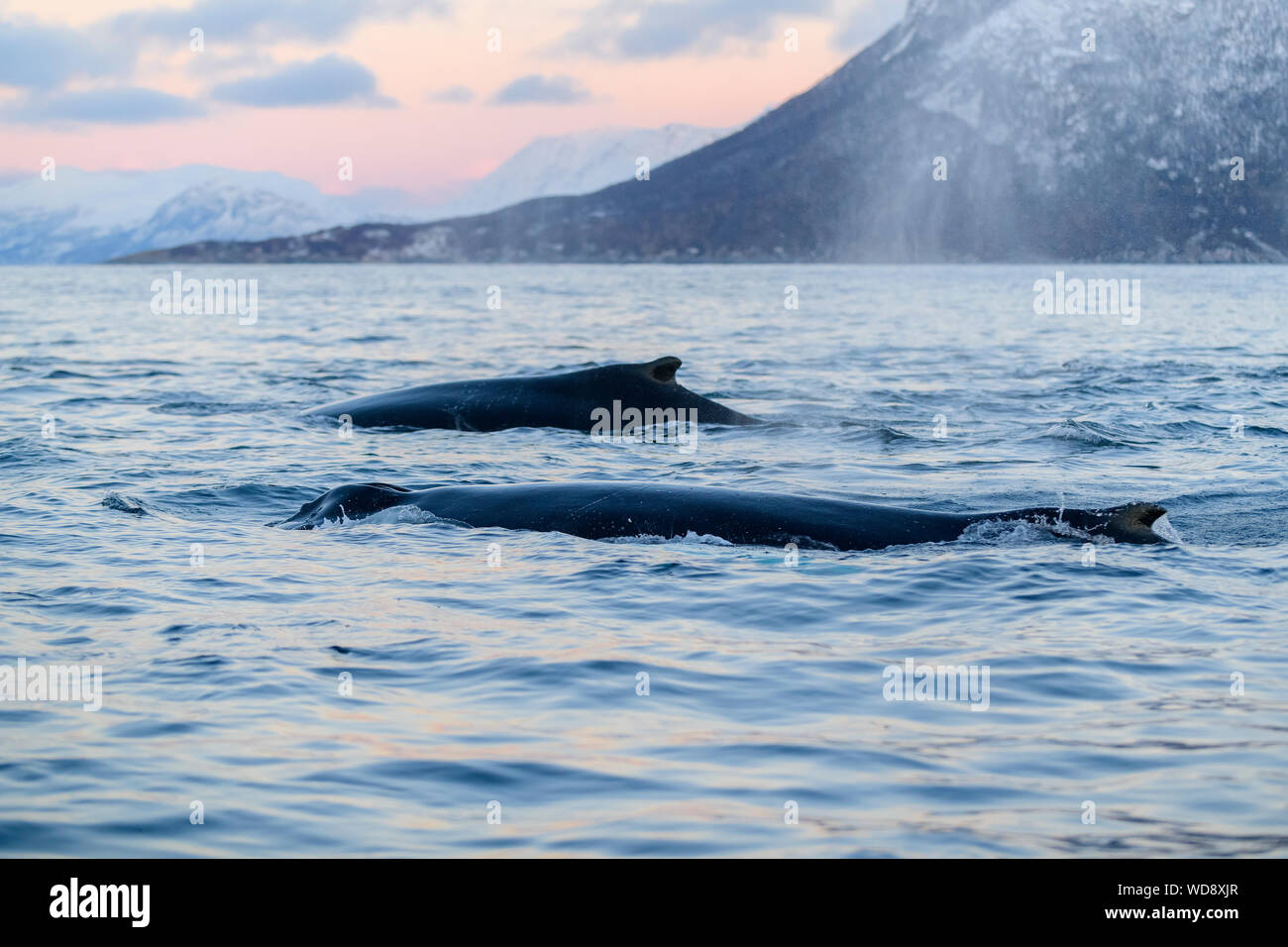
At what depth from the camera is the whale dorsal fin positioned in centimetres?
1772

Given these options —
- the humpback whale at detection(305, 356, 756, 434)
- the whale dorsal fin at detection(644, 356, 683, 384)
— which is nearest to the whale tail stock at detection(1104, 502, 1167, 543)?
the whale dorsal fin at detection(644, 356, 683, 384)

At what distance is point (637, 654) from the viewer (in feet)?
27.9

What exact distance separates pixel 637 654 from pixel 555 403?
32.8ft

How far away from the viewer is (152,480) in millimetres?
15188

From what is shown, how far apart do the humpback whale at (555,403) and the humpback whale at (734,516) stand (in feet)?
19.9

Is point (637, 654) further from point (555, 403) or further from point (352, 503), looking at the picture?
point (555, 403)

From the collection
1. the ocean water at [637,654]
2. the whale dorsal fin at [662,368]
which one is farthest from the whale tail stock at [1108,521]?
the whale dorsal fin at [662,368]

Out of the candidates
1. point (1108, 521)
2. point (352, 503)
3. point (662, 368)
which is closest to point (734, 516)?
point (1108, 521)

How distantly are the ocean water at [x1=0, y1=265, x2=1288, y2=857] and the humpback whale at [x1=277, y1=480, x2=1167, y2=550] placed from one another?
0.69 feet

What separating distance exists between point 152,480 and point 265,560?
4.80 meters

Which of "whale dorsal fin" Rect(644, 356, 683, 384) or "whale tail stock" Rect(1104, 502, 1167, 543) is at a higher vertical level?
"whale dorsal fin" Rect(644, 356, 683, 384)

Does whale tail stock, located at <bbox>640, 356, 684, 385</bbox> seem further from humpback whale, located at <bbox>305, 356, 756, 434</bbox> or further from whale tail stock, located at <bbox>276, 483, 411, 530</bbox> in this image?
whale tail stock, located at <bbox>276, 483, 411, 530</bbox>

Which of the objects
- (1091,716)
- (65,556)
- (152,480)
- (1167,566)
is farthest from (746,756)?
(152,480)
